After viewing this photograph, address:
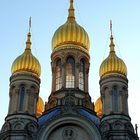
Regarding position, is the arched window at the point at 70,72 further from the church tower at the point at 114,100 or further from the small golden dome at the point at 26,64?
the church tower at the point at 114,100

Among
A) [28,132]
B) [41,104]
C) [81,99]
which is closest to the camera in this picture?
[28,132]

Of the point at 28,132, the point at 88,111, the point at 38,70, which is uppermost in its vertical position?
the point at 38,70

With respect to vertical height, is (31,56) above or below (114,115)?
above

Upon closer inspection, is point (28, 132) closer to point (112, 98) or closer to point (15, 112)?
point (15, 112)

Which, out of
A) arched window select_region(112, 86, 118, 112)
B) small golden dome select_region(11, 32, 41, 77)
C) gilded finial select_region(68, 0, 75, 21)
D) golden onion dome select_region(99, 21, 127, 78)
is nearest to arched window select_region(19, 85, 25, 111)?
small golden dome select_region(11, 32, 41, 77)

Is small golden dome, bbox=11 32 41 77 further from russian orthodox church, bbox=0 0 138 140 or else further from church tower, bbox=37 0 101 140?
church tower, bbox=37 0 101 140

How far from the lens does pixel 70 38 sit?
40562 millimetres

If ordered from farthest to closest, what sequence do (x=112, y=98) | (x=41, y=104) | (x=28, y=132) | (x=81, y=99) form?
(x=41, y=104)
(x=81, y=99)
(x=112, y=98)
(x=28, y=132)

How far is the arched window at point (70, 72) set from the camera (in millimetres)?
39247

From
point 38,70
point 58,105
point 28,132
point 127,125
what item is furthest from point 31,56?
point 127,125

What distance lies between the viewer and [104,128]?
33.2 metres

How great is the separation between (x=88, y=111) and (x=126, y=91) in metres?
3.39

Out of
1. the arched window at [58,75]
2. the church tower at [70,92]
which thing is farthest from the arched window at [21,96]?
the arched window at [58,75]

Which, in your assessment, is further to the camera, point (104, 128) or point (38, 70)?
point (38, 70)
